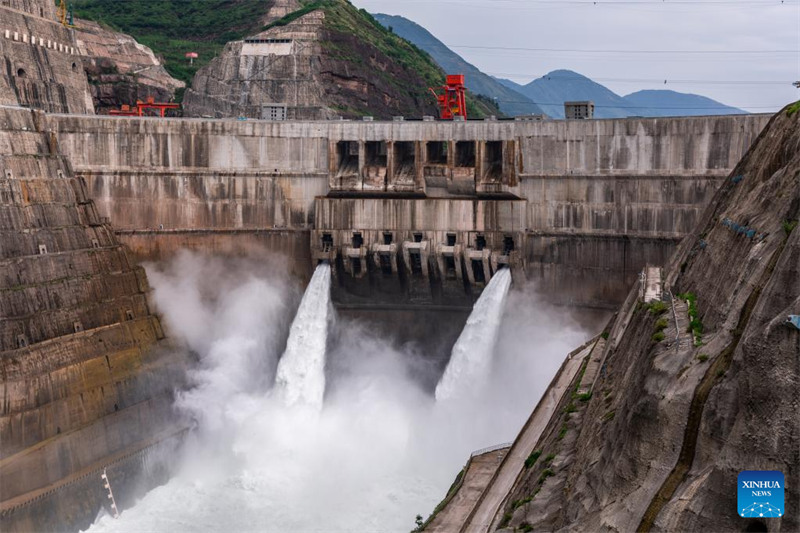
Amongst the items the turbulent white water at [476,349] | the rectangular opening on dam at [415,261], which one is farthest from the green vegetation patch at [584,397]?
the rectangular opening on dam at [415,261]

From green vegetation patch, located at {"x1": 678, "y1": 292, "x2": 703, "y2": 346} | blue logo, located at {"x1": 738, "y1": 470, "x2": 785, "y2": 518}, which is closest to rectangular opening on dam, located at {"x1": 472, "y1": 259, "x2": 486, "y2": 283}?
green vegetation patch, located at {"x1": 678, "y1": 292, "x2": 703, "y2": 346}

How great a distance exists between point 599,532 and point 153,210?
37955 millimetres

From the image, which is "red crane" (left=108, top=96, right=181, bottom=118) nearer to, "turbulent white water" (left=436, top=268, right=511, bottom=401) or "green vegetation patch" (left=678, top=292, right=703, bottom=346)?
"turbulent white water" (left=436, top=268, right=511, bottom=401)

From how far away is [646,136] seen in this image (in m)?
45.8

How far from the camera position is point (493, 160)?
4956 centimetres

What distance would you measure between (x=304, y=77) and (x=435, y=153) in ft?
147

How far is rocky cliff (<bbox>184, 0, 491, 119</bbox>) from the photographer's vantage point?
9125 centimetres

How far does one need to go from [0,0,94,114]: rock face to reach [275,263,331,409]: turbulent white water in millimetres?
22810

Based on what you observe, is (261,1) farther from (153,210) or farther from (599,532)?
(599,532)

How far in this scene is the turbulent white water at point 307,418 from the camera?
1634 inches

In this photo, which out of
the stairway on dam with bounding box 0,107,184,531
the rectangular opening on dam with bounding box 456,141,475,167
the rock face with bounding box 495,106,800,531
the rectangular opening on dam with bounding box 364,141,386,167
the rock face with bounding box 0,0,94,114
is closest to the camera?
the rock face with bounding box 495,106,800,531

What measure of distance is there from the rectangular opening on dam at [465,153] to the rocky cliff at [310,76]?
3412 cm

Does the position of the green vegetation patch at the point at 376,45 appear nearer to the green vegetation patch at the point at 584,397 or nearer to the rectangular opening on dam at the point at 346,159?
the rectangular opening on dam at the point at 346,159

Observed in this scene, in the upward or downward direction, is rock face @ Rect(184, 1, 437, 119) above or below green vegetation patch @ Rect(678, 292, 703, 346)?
above
